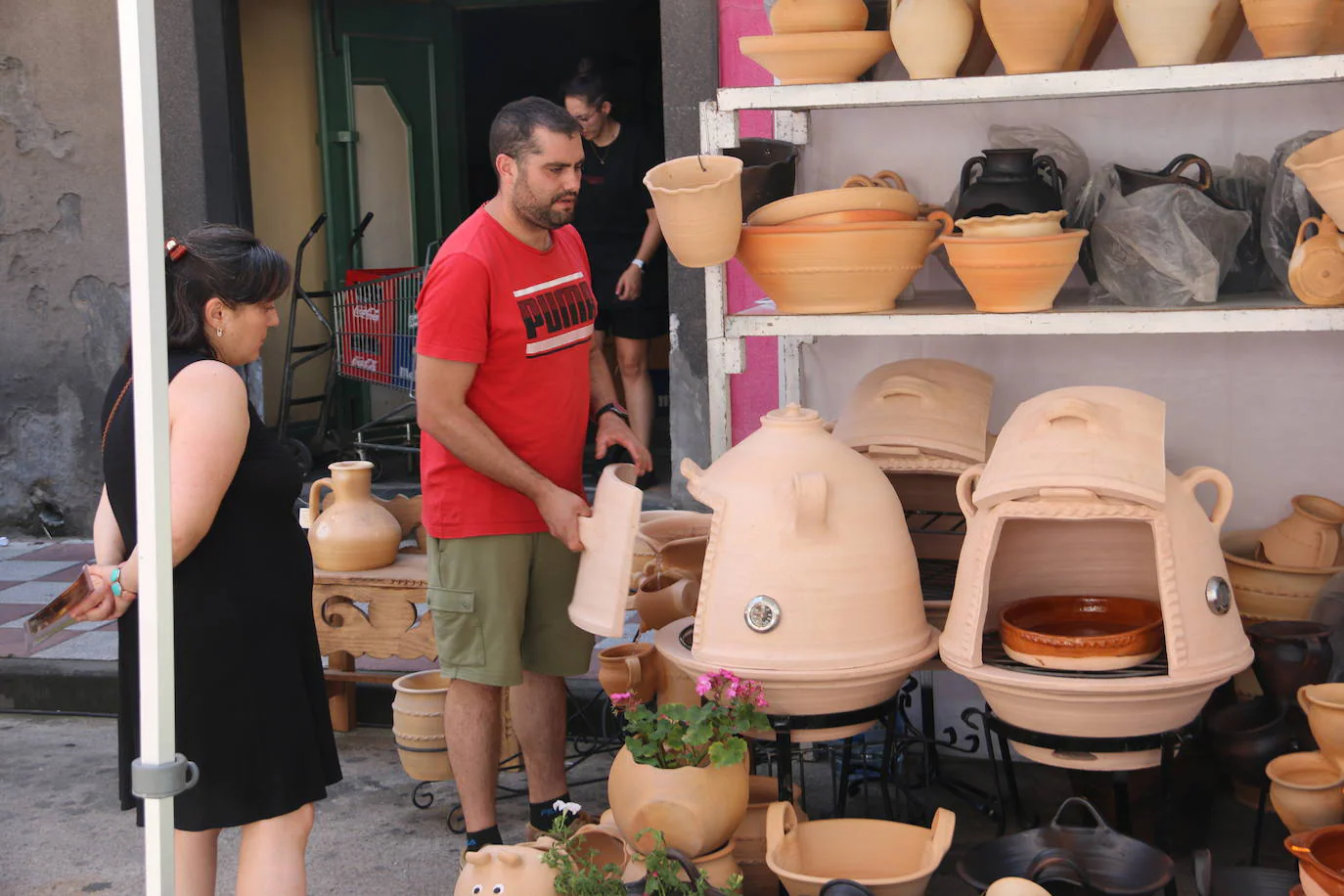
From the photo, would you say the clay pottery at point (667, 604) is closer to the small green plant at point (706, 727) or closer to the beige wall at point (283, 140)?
the small green plant at point (706, 727)

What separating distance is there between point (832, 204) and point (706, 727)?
47.3 inches

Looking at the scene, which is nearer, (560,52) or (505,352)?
(505,352)

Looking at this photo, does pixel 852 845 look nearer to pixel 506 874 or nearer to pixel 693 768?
pixel 693 768

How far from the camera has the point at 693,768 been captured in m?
2.84

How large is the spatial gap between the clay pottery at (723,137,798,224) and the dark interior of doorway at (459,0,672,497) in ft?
21.0

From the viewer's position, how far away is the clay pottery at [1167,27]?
9.92 ft

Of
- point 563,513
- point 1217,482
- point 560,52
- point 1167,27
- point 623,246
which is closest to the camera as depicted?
point 1217,482

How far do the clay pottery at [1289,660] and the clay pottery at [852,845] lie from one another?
0.84 meters

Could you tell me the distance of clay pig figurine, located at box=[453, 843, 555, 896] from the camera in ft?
9.14

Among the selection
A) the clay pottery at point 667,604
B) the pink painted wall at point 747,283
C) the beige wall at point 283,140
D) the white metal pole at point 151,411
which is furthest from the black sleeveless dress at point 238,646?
the beige wall at point 283,140

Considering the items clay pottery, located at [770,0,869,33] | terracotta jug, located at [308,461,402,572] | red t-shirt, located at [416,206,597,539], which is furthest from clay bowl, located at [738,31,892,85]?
terracotta jug, located at [308,461,402,572]

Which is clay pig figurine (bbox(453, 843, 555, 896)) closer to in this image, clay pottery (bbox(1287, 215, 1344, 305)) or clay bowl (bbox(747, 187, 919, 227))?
clay bowl (bbox(747, 187, 919, 227))

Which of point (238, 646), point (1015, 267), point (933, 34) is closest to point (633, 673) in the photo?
point (238, 646)

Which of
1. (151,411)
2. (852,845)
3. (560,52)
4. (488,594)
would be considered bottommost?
(852,845)
